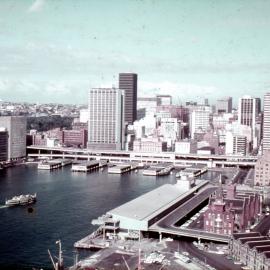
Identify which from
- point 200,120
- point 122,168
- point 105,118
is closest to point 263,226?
point 122,168

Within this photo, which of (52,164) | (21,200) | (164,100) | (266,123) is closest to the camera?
(21,200)

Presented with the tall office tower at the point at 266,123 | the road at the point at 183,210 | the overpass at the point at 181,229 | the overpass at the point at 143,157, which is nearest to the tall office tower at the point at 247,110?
the tall office tower at the point at 266,123

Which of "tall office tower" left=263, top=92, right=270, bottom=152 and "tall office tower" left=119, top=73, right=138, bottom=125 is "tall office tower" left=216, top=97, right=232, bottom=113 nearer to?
"tall office tower" left=119, top=73, right=138, bottom=125

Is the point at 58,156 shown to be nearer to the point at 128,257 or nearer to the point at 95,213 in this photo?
the point at 95,213

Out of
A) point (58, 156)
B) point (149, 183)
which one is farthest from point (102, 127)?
point (149, 183)

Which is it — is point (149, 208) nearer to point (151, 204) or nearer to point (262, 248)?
point (151, 204)

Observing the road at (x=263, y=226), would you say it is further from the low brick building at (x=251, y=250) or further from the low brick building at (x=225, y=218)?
the low brick building at (x=251, y=250)
